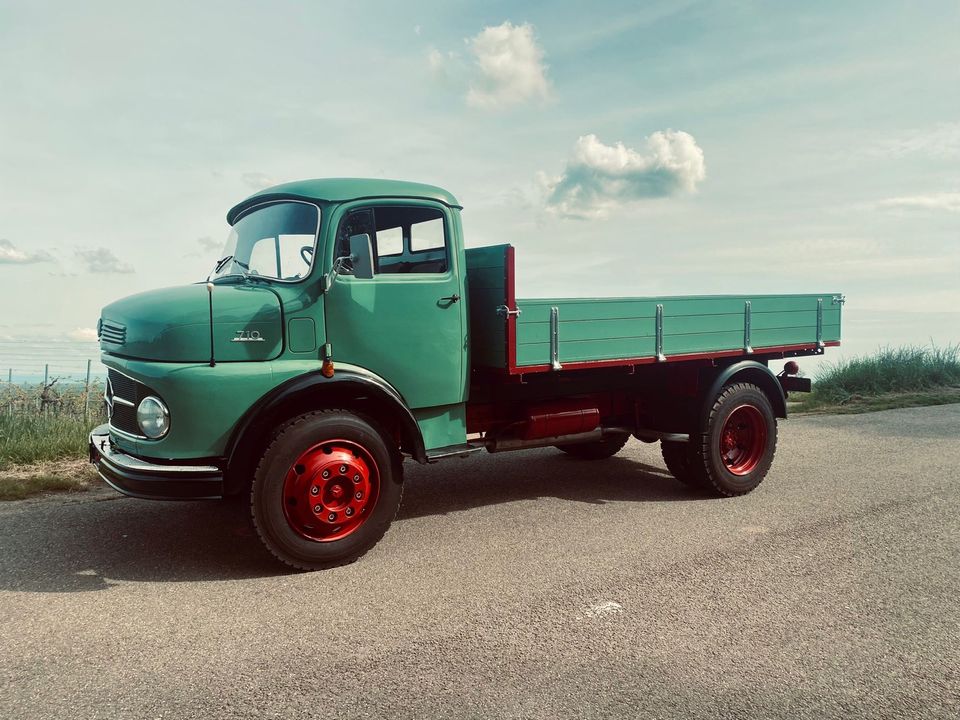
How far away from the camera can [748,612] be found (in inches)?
161

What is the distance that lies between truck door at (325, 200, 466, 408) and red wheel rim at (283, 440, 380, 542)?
596 millimetres

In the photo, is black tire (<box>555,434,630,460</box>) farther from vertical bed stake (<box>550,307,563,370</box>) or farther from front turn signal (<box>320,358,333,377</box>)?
front turn signal (<box>320,358,333,377</box>)

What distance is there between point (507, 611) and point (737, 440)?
386cm

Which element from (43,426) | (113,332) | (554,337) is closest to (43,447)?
(43,426)

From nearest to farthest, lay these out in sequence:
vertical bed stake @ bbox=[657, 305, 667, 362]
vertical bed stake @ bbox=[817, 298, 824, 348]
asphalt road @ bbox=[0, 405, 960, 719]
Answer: asphalt road @ bbox=[0, 405, 960, 719]
vertical bed stake @ bbox=[657, 305, 667, 362]
vertical bed stake @ bbox=[817, 298, 824, 348]

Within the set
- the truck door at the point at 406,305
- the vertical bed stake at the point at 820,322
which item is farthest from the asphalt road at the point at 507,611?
the vertical bed stake at the point at 820,322

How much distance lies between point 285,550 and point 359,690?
164 centimetres

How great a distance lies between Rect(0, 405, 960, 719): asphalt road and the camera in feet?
10.7

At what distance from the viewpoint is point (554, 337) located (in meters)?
5.80

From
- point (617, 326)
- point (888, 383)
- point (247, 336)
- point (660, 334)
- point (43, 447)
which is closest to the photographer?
point (247, 336)

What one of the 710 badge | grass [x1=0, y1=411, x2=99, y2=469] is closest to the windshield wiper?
the 710 badge

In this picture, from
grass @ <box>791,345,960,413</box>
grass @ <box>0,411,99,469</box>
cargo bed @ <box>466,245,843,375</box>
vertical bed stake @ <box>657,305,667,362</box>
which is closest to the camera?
cargo bed @ <box>466,245,843,375</box>

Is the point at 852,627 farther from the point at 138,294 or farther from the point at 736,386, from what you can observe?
the point at 138,294

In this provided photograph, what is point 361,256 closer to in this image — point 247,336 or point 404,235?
point 404,235
